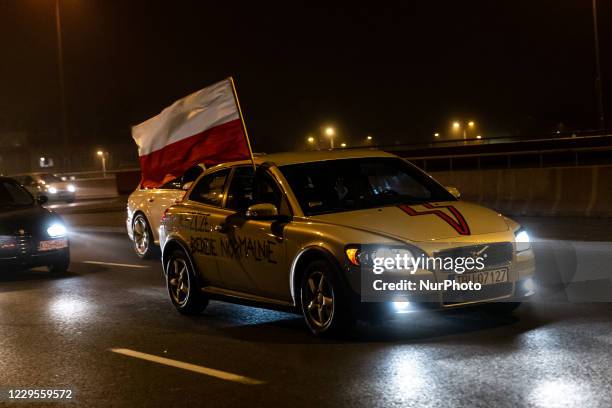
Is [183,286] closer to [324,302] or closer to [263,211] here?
[263,211]

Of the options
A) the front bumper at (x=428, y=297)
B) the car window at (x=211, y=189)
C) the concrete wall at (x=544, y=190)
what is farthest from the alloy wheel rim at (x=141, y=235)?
the front bumper at (x=428, y=297)

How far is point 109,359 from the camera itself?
25.6ft

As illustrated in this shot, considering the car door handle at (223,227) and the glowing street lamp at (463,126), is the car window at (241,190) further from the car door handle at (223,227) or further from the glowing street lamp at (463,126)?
the glowing street lamp at (463,126)

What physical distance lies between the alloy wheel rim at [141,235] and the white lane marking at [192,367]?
7.41m

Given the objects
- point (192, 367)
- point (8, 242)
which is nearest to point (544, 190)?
point (8, 242)

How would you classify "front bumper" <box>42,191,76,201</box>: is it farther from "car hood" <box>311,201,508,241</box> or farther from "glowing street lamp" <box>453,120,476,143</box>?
"glowing street lamp" <box>453,120,476,143</box>

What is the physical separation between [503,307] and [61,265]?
7.76 m

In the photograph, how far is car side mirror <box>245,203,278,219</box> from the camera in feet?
27.5

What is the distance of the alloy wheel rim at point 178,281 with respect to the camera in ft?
32.5

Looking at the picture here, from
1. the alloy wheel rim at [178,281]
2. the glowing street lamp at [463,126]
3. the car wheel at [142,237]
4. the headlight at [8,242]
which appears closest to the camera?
the alloy wheel rim at [178,281]

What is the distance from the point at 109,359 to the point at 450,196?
11.3ft

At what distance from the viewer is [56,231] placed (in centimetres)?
1399

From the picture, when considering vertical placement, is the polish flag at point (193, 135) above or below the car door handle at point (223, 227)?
above

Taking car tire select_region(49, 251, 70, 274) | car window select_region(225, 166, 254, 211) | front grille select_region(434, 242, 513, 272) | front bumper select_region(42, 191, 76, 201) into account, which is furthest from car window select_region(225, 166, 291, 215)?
front bumper select_region(42, 191, 76, 201)
